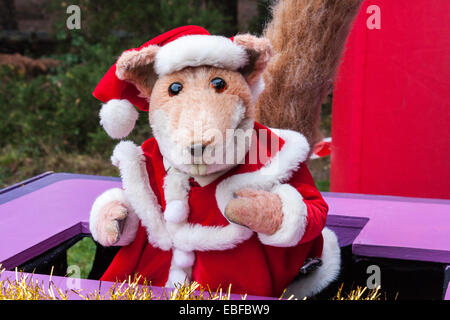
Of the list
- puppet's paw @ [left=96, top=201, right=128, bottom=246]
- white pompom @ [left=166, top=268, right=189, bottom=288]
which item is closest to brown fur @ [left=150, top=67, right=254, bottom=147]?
puppet's paw @ [left=96, top=201, right=128, bottom=246]

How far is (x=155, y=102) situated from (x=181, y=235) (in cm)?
29

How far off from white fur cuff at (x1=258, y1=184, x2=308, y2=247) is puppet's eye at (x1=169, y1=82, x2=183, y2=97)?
0.96 ft

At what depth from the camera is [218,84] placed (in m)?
1.04

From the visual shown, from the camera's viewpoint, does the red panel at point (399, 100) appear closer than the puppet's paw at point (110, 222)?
No

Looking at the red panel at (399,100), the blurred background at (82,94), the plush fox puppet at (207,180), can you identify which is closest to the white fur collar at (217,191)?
the plush fox puppet at (207,180)

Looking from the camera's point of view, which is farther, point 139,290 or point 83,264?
point 83,264

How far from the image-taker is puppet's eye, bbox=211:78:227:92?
104 centimetres

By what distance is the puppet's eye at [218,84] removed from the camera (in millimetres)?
1040

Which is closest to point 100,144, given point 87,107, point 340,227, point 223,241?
point 87,107

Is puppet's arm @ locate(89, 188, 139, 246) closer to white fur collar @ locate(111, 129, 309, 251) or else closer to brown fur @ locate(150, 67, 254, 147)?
white fur collar @ locate(111, 129, 309, 251)

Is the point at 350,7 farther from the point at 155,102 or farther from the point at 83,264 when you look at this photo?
the point at 83,264

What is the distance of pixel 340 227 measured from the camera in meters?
1.49

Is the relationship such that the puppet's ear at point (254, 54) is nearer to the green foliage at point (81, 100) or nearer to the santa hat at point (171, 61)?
the santa hat at point (171, 61)

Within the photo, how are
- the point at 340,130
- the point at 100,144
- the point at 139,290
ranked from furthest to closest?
the point at 100,144
the point at 340,130
the point at 139,290
